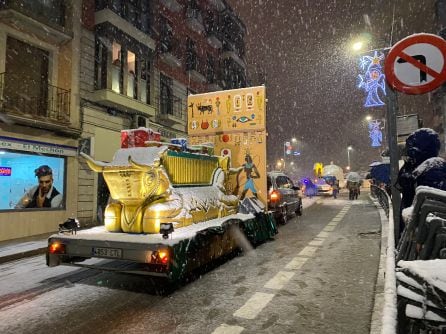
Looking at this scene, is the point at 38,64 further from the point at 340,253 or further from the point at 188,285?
the point at 340,253

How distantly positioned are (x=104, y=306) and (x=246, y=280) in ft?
7.40

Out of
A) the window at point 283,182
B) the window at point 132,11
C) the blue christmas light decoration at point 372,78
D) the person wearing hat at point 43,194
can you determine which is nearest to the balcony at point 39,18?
the window at point 132,11

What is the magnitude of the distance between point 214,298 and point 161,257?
0.97m

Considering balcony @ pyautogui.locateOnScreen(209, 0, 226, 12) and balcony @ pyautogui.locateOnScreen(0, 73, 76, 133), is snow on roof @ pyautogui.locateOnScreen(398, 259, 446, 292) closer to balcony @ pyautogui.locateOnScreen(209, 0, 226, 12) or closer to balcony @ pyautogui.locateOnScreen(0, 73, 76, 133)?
balcony @ pyautogui.locateOnScreen(0, 73, 76, 133)

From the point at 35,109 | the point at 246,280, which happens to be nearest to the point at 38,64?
the point at 35,109

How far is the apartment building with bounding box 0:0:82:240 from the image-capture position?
428 inches

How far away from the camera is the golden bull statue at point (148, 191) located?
5469 mm

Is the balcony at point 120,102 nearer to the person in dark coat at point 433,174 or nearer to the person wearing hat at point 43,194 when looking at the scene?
the person wearing hat at point 43,194

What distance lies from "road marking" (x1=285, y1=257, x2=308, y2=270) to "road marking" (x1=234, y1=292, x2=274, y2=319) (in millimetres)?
1645

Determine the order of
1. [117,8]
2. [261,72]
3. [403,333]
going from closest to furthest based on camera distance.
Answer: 1. [403,333]
2. [117,8]
3. [261,72]

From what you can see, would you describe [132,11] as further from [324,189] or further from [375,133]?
[324,189]

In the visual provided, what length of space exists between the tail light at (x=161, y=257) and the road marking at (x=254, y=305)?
3.75 ft

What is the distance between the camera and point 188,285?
17.8 feet

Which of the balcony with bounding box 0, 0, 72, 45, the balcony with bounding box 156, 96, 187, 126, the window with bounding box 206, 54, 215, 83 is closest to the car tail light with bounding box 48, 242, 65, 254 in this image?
the balcony with bounding box 0, 0, 72, 45
